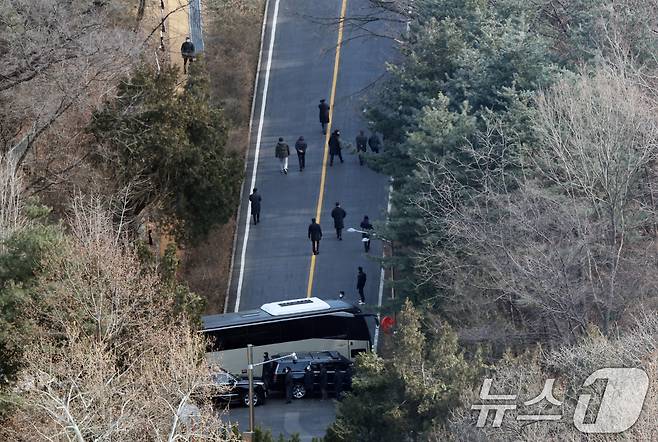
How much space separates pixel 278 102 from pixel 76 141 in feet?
38.5

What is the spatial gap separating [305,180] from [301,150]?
1101mm

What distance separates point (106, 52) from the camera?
39062 mm

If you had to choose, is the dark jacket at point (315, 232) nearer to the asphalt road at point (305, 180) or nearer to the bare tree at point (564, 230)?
the asphalt road at point (305, 180)

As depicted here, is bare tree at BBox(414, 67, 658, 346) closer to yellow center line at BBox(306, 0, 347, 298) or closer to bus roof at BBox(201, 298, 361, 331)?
bus roof at BBox(201, 298, 361, 331)

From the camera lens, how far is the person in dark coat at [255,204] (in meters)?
43.2

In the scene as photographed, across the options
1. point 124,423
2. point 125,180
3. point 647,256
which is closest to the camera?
point 124,423

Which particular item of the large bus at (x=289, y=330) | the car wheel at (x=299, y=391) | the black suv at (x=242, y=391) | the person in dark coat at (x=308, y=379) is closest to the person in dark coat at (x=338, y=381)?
the person in dark coat at (x=308, y=379)

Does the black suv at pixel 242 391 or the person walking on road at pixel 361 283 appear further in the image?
the person walking on road at pixel 361 283

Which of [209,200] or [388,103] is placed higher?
[388,103]

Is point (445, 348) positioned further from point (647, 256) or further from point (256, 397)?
point (256, 397)

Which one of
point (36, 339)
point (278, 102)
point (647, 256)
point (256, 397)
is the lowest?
point (256, 397)

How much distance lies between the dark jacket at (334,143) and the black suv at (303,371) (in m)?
10.3

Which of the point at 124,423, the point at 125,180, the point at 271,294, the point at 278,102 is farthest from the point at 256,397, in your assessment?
the point at 278,102

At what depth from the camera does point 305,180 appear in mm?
46094
